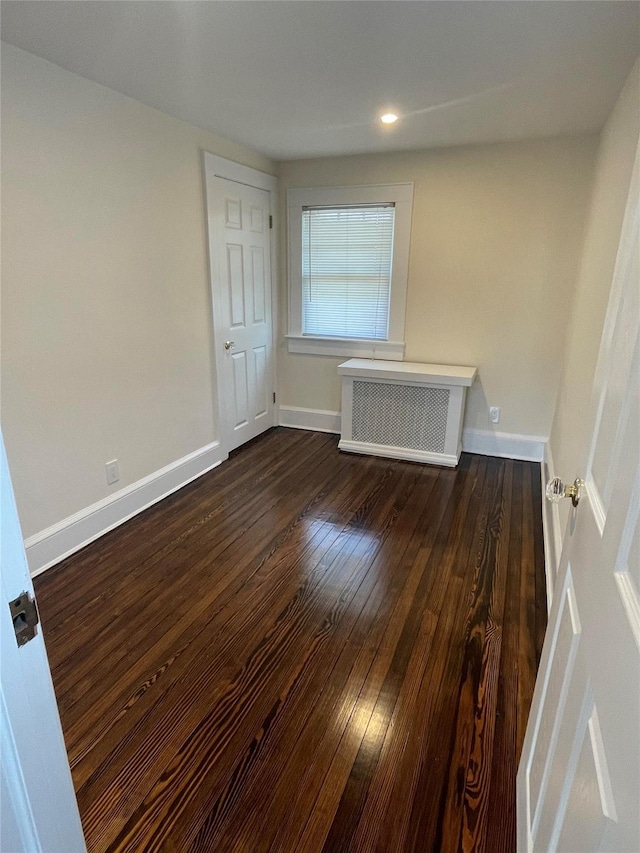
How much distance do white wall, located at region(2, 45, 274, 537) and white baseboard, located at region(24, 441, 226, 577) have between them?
0.17 ft

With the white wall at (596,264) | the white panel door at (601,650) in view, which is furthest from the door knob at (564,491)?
the white wall at (596,264)

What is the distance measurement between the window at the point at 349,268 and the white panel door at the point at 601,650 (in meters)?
2.76

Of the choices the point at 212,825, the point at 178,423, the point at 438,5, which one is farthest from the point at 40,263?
the point at 212,825

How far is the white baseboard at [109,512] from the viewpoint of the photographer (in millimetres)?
2285

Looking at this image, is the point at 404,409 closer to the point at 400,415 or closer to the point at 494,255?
the point at 400,415

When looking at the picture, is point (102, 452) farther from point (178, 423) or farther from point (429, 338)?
point (429, 338)

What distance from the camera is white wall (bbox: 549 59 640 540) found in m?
1.90

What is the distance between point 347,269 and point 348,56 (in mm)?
1973

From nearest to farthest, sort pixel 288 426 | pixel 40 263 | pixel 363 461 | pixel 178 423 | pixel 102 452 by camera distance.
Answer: pixel 40 263 → pixel 102 452 → pixel 178 423 → pixel 363 461 → pixel 288 426

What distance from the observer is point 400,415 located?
3660 mm

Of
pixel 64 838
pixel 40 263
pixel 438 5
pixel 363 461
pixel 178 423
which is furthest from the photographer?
pixel 363 461

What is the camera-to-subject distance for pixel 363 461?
3684mm

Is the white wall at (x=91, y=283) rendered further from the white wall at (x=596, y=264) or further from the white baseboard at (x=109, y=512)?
the white wall at (x=596, y=264)

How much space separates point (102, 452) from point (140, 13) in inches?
76.5
